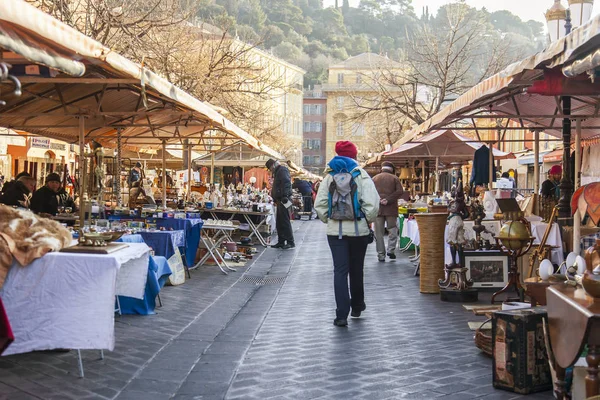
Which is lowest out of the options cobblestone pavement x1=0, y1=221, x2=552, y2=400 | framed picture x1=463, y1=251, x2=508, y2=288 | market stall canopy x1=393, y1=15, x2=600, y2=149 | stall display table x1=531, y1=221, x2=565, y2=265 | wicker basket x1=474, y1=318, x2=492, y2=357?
cobblestone pavement x1=0, y1=221, x2=552, y2=400

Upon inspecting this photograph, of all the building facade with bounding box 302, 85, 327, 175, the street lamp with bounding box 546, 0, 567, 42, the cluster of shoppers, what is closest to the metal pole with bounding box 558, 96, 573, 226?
the street lamp with bounding box 546, 0, 567, 42

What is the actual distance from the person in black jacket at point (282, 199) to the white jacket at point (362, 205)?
379 inches

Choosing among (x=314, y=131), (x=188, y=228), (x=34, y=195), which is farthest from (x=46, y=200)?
(x=314, y=131)

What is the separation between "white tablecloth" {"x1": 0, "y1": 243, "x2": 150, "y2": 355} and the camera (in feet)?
19.2

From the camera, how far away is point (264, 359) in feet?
22.4

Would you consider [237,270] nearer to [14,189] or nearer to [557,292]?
[14,189]

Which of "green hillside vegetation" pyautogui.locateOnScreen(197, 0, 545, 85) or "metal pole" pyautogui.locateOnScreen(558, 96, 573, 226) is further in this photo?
"green hillside vegetation" pyautogui.locateOnScreen(197, 0, 545, 85)

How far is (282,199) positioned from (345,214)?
10.3m

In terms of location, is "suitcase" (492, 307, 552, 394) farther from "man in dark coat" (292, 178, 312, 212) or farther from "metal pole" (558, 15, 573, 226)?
"man in dark coat" (292, 178, 312, 212)

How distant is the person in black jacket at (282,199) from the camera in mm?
18609

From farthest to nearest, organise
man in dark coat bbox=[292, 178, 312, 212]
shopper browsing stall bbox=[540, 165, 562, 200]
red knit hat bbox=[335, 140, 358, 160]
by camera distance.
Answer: man in dark coat bbox=[292, 178, 312, 212] < shopper browsing stall bbox=[540, 165, 562, 200] < red knit hat bbox=[335, 140, 358, 160]

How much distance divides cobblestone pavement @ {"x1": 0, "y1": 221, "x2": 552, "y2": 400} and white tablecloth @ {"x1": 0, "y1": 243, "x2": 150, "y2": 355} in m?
0.29

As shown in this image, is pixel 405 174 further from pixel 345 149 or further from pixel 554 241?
pixel 345 149

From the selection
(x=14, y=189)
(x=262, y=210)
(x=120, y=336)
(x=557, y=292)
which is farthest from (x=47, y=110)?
(x=557, y=292)
